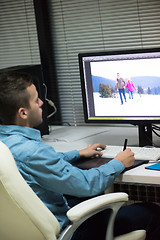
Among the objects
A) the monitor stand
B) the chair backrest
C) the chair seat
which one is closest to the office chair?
the chair backrest

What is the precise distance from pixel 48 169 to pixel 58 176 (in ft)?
0.16

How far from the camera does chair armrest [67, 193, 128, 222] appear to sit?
158 centimetres

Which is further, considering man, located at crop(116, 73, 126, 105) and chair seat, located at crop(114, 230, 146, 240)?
man, located at crop(116, 73, 126, 105)

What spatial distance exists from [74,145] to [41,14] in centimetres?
112

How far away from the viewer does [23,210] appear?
1492 mm

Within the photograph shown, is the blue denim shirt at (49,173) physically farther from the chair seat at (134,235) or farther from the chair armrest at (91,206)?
the chair seat at (134,235)

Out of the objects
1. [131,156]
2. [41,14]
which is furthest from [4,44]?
[131,156]

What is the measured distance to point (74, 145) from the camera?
8.23 ft

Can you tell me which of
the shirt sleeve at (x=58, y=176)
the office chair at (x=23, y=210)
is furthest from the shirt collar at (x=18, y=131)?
the office chair at (x=23, y=210)

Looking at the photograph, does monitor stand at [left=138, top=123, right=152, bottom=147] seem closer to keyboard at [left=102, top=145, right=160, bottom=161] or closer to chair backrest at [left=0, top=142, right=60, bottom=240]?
keyboard at [left=102, top=145, right=160, bottom=161]

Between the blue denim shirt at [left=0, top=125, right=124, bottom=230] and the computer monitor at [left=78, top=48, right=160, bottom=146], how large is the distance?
572 mm

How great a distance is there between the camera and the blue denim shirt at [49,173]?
1.68 metres

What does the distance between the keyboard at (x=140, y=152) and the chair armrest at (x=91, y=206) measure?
430 mm

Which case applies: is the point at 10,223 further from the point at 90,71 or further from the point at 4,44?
the point at 4,44
